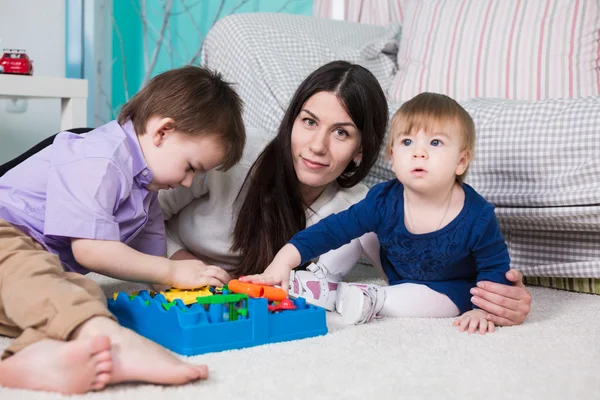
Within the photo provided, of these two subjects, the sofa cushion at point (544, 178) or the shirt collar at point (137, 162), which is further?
the sofa cushion at point (544, 178)

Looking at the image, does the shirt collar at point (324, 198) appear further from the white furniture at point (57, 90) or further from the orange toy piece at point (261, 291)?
the white furniture at point (57, 90)

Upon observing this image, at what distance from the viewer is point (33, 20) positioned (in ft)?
8.68

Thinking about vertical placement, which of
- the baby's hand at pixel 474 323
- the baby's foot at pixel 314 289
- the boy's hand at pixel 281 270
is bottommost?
the baby's foot at pixel 314 289

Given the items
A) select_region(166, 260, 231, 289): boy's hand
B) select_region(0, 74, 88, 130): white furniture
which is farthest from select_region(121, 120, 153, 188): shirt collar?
select_region(0, 74, 88, 130): white furniture

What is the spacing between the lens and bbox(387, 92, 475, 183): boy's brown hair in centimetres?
120

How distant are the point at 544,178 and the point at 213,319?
2.48ft

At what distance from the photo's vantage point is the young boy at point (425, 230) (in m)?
1.19

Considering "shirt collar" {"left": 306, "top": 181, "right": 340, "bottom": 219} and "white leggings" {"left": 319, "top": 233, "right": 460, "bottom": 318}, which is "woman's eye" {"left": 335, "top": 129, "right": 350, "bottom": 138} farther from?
"white leggings" {"left": 319, "top": 233, "right": 460, "bottom": 318}

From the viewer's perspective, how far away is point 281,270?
1213 mm

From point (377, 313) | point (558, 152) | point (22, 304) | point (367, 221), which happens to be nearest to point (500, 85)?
point (558, 152)

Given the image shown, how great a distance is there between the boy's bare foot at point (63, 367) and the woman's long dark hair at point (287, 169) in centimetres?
65

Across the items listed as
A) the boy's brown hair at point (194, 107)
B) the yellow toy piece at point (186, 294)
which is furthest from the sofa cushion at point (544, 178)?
the yellow toy piece at point (186, 294)

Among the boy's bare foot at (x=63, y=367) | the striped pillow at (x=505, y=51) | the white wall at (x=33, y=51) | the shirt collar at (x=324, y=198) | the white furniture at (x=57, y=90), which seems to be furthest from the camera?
the white wall at (x=33, y=51)

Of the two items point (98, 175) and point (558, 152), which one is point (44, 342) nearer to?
point (98, 175)
